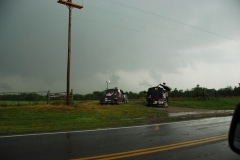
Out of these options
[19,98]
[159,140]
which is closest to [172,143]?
[159,140]

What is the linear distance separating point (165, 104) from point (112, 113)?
1194cm

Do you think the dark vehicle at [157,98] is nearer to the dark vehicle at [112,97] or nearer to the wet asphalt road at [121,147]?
the dark vehicle at [112,97]

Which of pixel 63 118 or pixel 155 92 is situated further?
pixel 155 92

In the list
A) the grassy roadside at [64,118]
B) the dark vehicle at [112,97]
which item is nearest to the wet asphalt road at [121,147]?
the grassy roadside at [64,118]

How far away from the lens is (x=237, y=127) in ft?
10.7

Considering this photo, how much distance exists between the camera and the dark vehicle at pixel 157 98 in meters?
36.9

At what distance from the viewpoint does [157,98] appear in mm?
37062

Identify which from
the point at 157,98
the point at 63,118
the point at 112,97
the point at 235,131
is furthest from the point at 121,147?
the point at 157,98

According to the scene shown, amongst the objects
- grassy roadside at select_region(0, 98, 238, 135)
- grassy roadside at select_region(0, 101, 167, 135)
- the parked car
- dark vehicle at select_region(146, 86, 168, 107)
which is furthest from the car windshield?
the parked car

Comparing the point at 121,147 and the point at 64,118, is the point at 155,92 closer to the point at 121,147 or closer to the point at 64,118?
the point at 64,118

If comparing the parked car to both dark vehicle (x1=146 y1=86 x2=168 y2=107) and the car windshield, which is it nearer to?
dark vehicle (x1=146 y1=86 x2=168 y2=107)

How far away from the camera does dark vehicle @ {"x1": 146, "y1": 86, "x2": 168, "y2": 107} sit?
121 feet

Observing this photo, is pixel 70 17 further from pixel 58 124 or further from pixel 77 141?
pixel 77 141

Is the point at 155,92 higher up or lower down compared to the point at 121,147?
higher up
